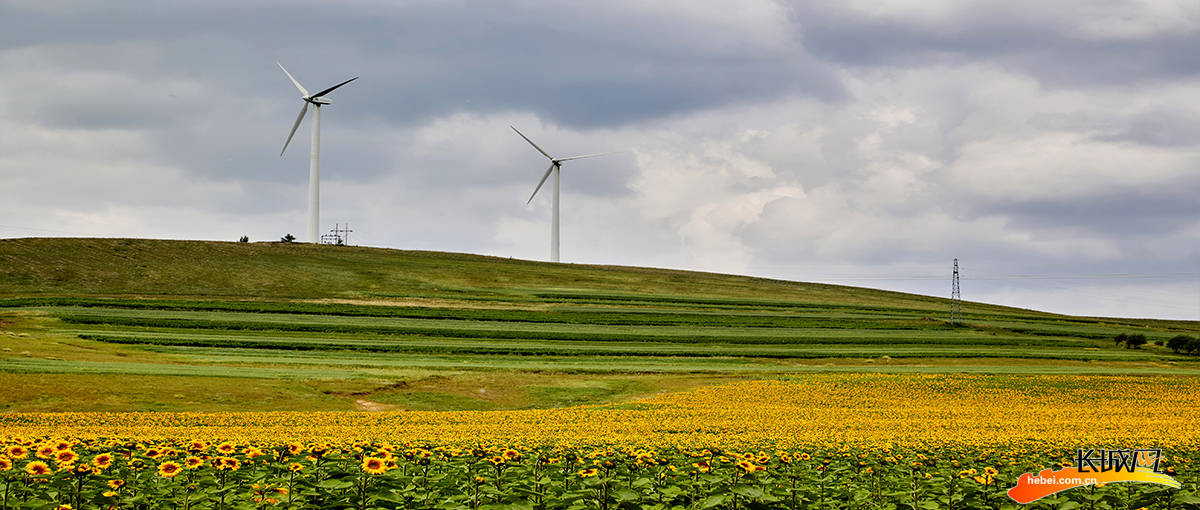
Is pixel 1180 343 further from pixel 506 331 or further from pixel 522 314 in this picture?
pixel 506 331

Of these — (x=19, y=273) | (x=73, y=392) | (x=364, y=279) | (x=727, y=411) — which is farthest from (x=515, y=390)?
(x=19, y=273)

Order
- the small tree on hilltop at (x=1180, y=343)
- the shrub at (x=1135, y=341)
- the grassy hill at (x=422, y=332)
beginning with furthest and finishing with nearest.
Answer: the shrub at (x=1135, y=341), the small tree on hilltop at (x=1180, y=343), the grassy hill at (x=422, y=332)

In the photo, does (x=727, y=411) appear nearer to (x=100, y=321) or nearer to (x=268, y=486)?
(x=268, y=486)

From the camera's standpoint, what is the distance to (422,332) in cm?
8888

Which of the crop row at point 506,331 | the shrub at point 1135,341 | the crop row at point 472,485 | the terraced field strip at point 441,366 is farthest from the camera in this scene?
the shrub at point 1135,341

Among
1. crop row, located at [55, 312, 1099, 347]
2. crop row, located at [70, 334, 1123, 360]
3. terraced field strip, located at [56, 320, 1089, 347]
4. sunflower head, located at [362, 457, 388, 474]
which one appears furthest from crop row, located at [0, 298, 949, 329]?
sunflower head, located at [362, 457, 388, 474]

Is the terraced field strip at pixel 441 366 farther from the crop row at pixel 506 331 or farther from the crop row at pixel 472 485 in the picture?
the crop row at pixel 472 485

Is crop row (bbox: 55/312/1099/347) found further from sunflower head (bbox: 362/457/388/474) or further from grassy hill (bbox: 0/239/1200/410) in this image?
sunflower head (bbox: 362/457/388/474)

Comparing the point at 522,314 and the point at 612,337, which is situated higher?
the point at 522,314

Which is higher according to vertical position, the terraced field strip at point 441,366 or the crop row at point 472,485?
the crop row at point 472,485

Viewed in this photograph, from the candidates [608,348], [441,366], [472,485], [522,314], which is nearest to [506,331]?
[522,314]

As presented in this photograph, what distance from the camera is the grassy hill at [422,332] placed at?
52.4 m

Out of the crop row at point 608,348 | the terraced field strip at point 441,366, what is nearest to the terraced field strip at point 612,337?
the crop row at point 608,348

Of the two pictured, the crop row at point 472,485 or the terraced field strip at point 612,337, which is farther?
the terraced field strip at point 612,337
